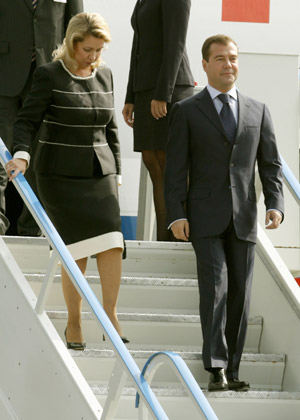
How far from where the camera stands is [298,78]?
21.7 ft

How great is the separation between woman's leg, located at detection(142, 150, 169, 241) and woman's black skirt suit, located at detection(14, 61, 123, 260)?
83 cm

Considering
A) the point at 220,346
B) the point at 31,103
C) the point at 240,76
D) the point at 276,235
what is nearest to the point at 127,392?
the point at 220,346

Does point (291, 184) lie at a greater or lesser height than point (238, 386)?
greater

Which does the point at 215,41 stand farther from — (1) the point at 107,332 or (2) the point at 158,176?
(1) the point at 107,332

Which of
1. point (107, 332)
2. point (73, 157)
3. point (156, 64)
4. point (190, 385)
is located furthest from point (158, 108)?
point (190, 385)

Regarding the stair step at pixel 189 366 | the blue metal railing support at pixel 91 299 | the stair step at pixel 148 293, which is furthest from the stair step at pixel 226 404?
the stair step at pixel 148 293

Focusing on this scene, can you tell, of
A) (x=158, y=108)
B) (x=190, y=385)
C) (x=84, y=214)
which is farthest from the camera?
(x=158, y=108)

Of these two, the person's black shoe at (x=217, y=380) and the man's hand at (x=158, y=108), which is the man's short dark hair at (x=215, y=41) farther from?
the person's black shoe at (x=217, y=380)

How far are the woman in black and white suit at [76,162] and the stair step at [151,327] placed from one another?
200 millimetres

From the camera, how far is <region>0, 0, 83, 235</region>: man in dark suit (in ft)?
18.8

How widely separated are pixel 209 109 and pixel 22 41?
1553 mm

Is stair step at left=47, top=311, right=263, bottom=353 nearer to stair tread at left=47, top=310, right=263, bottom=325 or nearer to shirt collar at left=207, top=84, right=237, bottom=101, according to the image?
stair tread at left=47, top=310, right=263, bottom=325

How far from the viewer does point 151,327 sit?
489 centimetres

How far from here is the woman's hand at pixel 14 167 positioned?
4.50 meters
